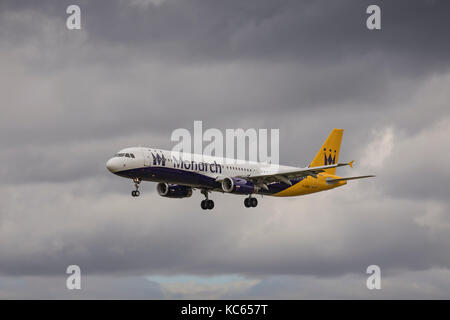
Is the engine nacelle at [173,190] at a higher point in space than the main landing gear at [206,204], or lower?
higher

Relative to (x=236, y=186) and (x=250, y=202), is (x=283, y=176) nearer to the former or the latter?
(x=250, y=202)

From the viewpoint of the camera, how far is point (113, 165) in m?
86.8

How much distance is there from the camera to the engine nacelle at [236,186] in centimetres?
9375

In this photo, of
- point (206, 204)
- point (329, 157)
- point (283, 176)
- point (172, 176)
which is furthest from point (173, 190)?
point (329, 157)

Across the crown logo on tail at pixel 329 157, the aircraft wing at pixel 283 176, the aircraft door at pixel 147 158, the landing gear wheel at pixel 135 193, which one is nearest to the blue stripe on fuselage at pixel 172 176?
the aircraft door at pixel 147 158

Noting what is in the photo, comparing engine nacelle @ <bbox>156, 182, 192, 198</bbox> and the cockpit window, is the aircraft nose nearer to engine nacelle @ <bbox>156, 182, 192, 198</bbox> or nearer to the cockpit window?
the cockpit window

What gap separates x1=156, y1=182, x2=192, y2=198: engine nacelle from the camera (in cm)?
9819

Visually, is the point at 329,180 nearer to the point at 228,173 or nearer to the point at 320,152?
the point at 320,152

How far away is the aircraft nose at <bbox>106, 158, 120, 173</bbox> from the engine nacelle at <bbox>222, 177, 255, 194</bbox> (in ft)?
45.8

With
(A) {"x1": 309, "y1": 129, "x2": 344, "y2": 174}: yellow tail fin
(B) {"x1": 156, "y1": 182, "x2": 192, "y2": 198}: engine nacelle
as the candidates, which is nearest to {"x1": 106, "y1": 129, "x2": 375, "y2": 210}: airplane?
(B) {"x1": 156, "y1": 182, "x2": 192, "y2": 198}: engine nacelle

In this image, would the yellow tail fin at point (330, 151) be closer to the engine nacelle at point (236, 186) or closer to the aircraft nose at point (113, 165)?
the engine nacelle at point (236, 186)

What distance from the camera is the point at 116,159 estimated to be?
8712 cm
